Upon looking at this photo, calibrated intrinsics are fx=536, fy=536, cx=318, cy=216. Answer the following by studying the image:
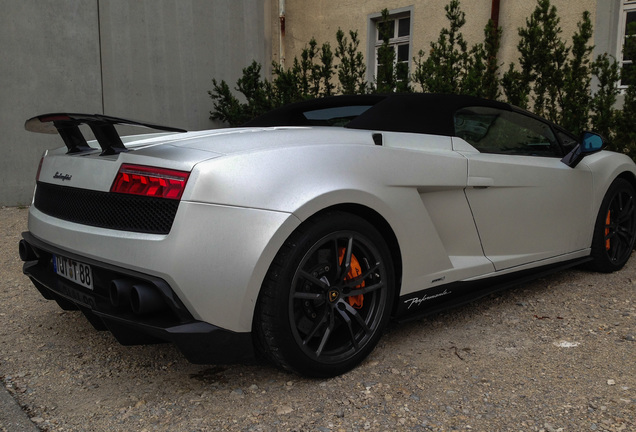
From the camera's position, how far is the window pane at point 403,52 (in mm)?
9953

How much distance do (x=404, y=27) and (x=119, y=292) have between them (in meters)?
9.12

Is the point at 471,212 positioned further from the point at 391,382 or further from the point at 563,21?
the point at 563,21

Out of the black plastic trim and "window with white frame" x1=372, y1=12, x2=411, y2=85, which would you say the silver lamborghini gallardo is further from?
"window with white frame" x1=372, y1=12, x2=411, y2=85

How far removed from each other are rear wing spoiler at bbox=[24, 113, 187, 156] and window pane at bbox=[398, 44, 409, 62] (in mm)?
8344

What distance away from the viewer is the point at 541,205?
319cm

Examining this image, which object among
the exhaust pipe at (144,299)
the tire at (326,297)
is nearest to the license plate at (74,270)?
the exhaust pipe at (144,299)

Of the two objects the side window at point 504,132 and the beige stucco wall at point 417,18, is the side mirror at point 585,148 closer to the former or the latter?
A: the side window at point 504,132

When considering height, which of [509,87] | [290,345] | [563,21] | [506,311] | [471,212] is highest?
[563,21]

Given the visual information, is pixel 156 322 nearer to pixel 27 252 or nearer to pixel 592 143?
pixel 27 252

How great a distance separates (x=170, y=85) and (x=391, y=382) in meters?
7.29

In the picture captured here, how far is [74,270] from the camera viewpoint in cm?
220

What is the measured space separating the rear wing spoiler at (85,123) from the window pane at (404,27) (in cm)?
842

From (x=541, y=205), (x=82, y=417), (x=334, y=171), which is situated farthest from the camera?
(x=541, y=205)

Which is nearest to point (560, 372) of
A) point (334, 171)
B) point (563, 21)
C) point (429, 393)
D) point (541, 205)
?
point (429, 393)
